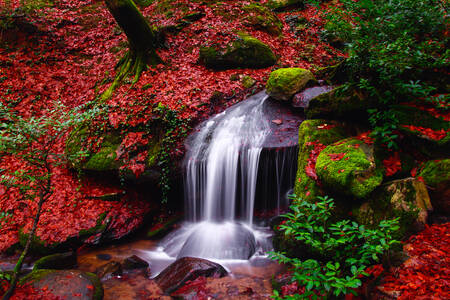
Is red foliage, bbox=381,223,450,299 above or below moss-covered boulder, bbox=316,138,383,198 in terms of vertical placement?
below

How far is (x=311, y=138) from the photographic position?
4.40m

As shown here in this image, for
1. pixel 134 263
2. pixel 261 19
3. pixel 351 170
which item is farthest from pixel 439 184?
pixel 261 19

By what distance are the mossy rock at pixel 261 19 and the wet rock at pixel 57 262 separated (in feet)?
32.9

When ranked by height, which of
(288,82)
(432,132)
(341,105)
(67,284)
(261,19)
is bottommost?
(67,284)

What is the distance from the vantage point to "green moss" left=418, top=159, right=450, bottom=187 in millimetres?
2900

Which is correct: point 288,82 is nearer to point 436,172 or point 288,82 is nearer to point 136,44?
point 436,172

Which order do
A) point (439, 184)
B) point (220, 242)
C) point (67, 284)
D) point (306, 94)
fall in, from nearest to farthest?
point (439, 184) → point (67, 284) → point (220, 242) → point (306, 94)

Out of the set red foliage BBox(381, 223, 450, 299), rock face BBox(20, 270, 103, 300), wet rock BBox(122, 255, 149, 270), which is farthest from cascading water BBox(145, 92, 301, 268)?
red foliage BBox(381, 223, 450, 299)

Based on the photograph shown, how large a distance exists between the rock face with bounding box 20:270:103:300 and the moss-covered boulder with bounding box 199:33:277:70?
729 centimetres

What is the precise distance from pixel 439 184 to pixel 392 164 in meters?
Result: 0.54

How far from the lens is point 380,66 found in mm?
3336

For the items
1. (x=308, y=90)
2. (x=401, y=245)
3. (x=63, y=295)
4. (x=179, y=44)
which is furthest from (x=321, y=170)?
(x=179, y=44)

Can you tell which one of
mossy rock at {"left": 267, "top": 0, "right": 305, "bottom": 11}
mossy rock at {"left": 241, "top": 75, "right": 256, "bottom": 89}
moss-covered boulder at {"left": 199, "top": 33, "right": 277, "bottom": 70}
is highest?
mossy rock at {"left": 267, "top": 0, "right": 305, "bottom": 11}

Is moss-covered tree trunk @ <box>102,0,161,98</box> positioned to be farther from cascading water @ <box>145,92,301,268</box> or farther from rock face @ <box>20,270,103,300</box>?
rock face @ <box>20,270,103,300</box>
